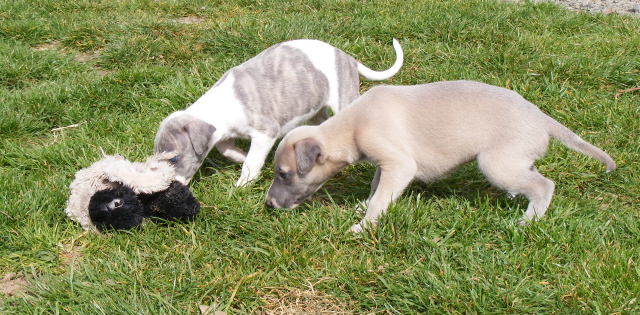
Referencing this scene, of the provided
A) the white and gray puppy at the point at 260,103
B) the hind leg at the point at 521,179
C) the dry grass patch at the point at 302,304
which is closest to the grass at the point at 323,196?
the dry grass patch at the point at 302,304

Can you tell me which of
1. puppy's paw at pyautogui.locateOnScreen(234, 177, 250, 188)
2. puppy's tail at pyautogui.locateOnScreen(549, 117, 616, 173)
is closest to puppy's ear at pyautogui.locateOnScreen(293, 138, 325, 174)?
puppy's paw at pyautogui.locateOnScreen(234, 177, 250, 188)

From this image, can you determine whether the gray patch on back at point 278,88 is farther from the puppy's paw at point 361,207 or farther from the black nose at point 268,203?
the puppy's paw at point 361,207

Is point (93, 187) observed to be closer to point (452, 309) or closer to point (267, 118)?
point (267, 118)

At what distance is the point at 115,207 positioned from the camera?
3.74 meters

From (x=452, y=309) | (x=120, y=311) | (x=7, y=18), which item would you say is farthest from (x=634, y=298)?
(x=7, y=18)

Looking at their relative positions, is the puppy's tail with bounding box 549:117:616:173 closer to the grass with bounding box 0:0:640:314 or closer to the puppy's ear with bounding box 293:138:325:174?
the grass with bounding box 0:0:640:314

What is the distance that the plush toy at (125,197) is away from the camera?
3789 millimetres

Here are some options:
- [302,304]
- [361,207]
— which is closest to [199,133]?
[361,207]

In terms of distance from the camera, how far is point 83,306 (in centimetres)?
322

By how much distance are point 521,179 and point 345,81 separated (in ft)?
6.62

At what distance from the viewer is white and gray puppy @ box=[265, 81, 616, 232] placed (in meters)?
3.81

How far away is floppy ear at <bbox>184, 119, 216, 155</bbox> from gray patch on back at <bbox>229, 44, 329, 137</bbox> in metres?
0.45

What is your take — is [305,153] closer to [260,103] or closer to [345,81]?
[260,103]

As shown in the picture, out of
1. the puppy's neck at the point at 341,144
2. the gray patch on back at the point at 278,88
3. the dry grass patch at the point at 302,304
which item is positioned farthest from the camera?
the gray patch on back at the point at 278,88
